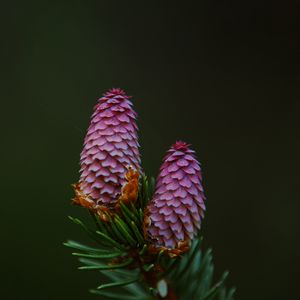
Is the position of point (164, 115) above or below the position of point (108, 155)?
above

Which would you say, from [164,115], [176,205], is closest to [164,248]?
[176,205]

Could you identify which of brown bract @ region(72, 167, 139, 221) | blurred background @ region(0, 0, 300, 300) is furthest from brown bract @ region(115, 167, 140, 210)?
blurred background @ region(0, 0, 300, 300)

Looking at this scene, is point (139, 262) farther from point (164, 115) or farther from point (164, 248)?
point (164, 115)

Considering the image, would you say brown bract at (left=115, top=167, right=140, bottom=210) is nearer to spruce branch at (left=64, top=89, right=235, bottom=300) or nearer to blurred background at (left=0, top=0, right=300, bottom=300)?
spruce branch at (left=64, top=89, right=235, bottom=300)

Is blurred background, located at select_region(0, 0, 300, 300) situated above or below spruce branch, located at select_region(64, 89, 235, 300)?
above

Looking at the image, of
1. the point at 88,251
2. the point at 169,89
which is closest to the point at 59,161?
the point at 169,89

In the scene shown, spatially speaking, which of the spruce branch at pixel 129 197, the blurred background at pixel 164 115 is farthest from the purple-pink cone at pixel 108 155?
the blurred background at pixel 164 115

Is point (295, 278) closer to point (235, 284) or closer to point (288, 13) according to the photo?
point (235, 284)
